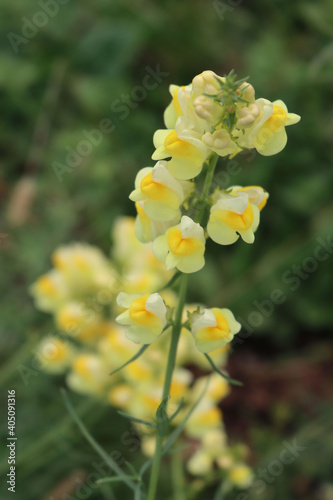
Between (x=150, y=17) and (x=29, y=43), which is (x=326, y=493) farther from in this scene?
(x=29, y=43)

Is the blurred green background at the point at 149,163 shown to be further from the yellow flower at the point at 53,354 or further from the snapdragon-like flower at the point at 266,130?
the snapdragon-like flower at the point at 266,130

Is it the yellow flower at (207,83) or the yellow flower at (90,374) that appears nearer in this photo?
the yellow flower at (207,83)

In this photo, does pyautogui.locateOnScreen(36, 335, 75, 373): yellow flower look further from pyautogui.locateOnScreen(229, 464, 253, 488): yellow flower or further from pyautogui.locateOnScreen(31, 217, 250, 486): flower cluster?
pyautogui.locateOnScreen(229, 464, 253, 488): yellow flower

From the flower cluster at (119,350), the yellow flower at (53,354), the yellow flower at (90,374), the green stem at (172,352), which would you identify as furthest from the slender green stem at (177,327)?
the yellow flower at (53,354)

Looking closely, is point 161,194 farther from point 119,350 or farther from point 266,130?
point 119,350

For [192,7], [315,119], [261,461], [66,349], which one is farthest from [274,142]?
[192,7]

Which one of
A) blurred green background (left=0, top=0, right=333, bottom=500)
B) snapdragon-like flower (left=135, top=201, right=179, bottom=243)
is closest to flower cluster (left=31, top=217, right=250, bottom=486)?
blurred green background (left=0, top=0, right=333, bottom=500)

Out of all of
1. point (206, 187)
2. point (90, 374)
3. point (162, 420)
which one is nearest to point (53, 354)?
point (90, 374)
